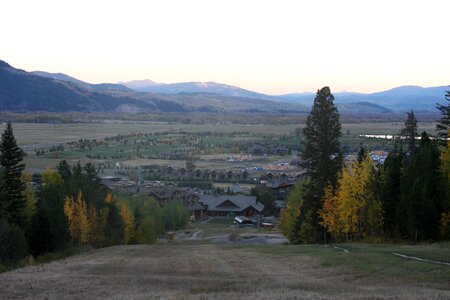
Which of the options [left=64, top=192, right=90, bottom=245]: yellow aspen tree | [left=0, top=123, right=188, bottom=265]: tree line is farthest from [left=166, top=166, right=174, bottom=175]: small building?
[left=64, top=192, right=90, bottom=245]: yellow aspen tree

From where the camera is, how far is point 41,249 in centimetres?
4644

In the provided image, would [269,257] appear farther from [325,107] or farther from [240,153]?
[240,153]

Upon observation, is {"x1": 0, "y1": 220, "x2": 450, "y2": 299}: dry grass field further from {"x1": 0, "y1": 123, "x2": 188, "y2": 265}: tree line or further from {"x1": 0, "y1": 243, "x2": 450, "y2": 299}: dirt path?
{"x1": 0, "y1": 123, "x2": 188, "y2": 265}: tree line

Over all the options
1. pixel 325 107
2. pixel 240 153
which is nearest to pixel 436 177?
pixel 325 107

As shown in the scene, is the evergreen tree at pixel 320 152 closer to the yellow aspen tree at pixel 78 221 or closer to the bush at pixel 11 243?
the yellow aspen tree at pixel 78 221

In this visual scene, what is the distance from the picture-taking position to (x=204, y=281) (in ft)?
74.9

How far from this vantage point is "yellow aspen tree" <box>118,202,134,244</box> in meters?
61.2

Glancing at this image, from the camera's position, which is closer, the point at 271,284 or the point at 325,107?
the point at 271,284

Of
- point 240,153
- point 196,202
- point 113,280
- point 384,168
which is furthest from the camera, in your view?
point 240,153

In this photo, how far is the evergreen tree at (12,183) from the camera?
4664 cm

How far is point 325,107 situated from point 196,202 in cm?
5849

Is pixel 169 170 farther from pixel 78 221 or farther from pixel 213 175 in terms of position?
pixel 78 221

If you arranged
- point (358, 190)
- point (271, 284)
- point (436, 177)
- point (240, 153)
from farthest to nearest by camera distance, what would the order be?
point (240, 153) → point (358, 190) → point (436, 177) → point (271, 284)

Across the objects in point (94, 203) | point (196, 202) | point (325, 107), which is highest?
point (325, 107)
